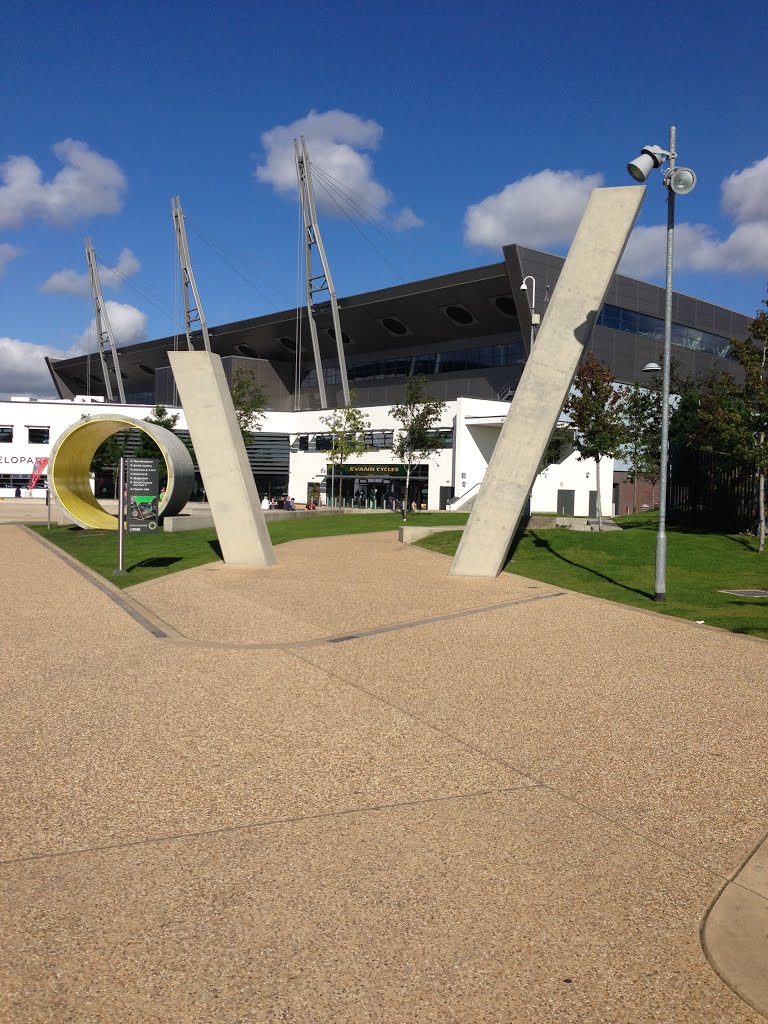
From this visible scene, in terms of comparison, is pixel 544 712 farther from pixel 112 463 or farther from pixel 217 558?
pixel 112 463

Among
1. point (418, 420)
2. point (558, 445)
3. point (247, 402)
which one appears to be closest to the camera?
point (558, 445)

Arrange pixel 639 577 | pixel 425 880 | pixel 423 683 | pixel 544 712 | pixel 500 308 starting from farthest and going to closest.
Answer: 1. pixel 500 308
2. pixel 639 577
3. pixel 423 683
4. pixel 544 712
5. pixel 425 880

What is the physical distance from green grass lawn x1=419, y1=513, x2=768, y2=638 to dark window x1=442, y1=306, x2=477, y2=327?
34696mm

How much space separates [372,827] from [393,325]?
204ft

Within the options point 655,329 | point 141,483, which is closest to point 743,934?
point 141,483

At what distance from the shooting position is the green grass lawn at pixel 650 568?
47.5 feet

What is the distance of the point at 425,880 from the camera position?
14.5 ft

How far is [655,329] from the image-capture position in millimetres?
57781

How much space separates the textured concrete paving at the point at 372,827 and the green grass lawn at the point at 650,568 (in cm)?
393

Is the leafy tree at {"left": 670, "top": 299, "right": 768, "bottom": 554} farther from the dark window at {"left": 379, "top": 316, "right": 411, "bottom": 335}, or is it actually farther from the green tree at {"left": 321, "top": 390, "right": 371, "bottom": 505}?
the dark window at {"left": 379, "top": 316, "right": 411, "bottom": 335}

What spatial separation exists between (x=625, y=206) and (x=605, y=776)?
1370cm

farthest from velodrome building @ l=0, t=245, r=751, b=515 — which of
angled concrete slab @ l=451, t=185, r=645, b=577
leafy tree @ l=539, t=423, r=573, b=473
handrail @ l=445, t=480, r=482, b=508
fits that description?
angled concrete slab @ l=451, t=185, r=645, b=577

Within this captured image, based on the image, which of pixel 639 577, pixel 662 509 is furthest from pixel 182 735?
pixel 639 577

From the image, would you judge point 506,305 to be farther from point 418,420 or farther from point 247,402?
point 247,402
